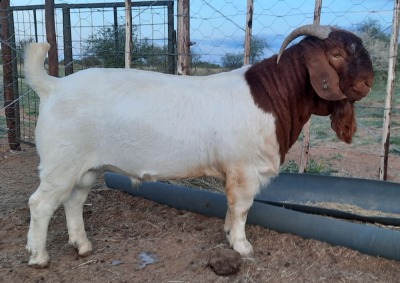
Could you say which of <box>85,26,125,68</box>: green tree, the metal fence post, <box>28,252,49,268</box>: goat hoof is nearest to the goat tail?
<box>28,252,49,268</box>: goat hoof

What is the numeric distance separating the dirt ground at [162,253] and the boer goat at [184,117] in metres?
0.33

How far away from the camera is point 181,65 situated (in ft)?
18.4

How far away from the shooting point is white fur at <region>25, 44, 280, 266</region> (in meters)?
3.56

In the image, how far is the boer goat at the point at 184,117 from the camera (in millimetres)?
3562

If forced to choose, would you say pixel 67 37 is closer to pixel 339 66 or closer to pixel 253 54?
pixel 253 54

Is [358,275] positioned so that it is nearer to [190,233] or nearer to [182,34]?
[190,233]

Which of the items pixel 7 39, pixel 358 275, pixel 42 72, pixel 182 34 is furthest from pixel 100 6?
pixel 358 275

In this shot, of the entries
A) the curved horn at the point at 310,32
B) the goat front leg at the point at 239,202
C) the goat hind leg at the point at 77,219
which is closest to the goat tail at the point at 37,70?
the goat hind leg at the point at 77,219

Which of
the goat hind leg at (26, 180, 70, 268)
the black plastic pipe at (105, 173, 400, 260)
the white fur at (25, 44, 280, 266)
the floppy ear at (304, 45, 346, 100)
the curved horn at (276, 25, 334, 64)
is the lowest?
the black plastic pipe at (105, 173, 400, 260)

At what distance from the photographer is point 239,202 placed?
376cm

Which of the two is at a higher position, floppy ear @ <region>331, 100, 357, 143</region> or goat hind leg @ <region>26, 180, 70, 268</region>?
floppy ear @ <region>331, 100, 357, 143</region>

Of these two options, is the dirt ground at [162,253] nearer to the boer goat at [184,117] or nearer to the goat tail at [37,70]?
the boer goat at [184,117]

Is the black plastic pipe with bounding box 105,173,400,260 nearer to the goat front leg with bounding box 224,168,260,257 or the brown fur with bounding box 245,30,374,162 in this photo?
the goat front leg with bounding box 224,168,260,257

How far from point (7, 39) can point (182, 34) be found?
3767 mm
